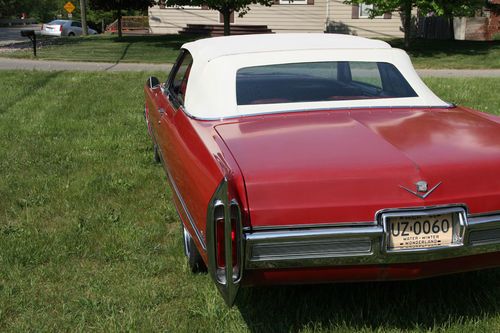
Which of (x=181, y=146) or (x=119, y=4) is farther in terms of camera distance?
(x=119, y=4)

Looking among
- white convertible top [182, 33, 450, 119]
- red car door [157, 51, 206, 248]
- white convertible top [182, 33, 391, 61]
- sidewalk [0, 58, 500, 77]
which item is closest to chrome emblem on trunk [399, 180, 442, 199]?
red car door [157, 51, 206, 248]

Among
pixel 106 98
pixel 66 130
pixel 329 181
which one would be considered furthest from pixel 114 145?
pixel 329 181

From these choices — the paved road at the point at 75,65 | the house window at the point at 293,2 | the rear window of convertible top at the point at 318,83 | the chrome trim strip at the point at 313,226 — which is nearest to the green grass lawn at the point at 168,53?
the paved road at the point at 75,65

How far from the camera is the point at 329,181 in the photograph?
2521 millimetres

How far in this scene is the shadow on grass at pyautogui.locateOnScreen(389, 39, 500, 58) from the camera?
20.1m

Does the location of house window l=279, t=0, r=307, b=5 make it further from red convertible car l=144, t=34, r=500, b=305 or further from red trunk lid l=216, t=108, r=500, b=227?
red trunk lid l=216, t=108, r=500, b=227

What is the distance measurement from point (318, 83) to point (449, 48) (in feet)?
62.9

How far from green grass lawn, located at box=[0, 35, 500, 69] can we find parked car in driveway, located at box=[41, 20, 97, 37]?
520 inches

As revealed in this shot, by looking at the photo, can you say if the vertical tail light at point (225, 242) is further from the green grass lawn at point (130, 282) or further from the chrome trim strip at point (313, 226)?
the green grass lawn at point (130, 282)

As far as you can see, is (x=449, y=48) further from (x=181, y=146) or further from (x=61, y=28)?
(x=61, y=28)

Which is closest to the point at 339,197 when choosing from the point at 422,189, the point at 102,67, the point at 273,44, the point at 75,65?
the point at 422,189

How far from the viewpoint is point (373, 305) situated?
3131 millimetres

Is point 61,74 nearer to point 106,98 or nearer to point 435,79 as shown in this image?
point 106,98

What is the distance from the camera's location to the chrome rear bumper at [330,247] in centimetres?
247
